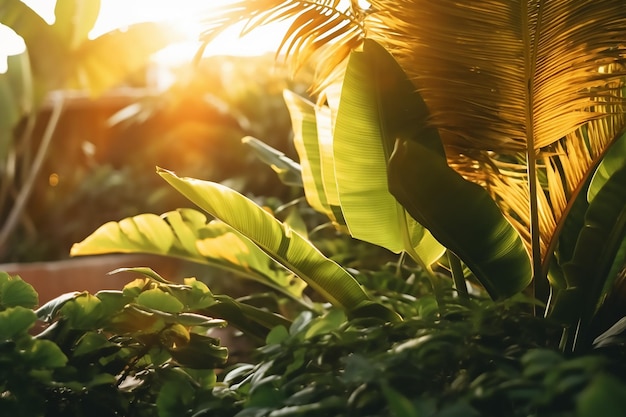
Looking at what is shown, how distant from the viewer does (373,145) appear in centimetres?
139

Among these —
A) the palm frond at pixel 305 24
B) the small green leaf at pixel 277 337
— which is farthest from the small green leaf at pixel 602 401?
the palm frond at pixel 305 24

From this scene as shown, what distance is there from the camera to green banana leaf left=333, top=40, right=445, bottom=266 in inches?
52.6

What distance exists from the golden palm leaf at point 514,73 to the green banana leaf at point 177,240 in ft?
1.67

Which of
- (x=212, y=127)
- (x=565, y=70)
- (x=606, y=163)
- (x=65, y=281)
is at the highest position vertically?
(x=565, y=70)

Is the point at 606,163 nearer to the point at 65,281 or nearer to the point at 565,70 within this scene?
the point at 565,70

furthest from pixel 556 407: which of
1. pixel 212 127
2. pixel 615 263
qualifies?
pixel 212 127

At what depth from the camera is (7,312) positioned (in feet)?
3.58

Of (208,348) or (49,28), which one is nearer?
(208,348)

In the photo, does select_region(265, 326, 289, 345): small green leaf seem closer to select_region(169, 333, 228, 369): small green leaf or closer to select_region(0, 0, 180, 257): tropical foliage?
select_region(169, 333, 228, 369): small green leaf

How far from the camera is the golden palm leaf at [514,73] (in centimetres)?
126

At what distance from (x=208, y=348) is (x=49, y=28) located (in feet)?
12.8

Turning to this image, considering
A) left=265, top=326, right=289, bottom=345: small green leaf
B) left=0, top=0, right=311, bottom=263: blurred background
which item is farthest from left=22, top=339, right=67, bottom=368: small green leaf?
left=0, top=0, right=311, bottom=263: blurred background

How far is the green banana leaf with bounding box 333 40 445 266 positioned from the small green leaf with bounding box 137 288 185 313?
0.43m

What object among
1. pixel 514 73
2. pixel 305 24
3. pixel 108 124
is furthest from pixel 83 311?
pixel 108 124
